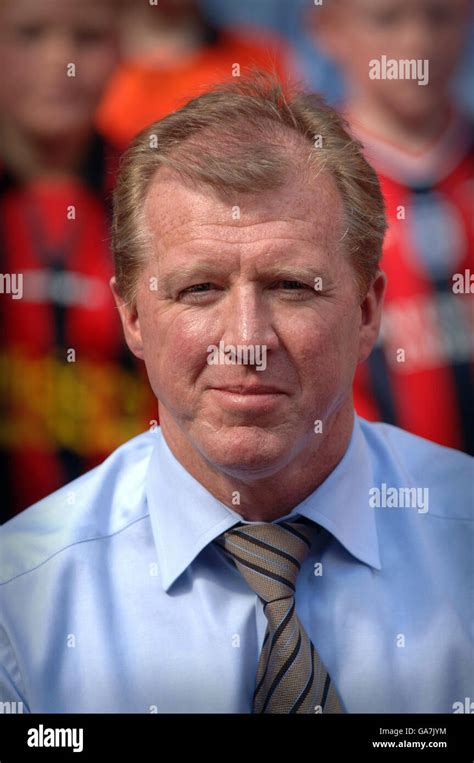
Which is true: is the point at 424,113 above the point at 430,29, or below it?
below

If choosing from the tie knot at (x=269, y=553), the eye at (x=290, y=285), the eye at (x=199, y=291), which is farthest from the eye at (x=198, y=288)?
the tie knot at (x=269, y=553)

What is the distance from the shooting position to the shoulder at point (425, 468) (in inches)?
93.2

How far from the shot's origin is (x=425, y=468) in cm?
242

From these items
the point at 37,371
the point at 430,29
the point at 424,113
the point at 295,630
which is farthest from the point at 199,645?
the point at 430,29

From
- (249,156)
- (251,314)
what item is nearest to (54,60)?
(249,156)

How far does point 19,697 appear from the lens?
2.19 m

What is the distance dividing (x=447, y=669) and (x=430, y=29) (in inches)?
63.1

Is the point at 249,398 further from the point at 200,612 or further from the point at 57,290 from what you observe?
the point at 57,290

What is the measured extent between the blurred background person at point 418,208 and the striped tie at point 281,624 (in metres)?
0.61

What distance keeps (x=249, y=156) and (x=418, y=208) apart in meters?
0.70

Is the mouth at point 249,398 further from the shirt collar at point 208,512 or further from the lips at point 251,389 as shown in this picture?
the shirt collar at point 208,512

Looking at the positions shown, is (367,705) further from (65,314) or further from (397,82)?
(397,82)

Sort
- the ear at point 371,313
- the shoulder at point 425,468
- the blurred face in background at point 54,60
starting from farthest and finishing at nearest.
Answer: the blurred face in background at point 54,60 < the shoulder at point 425,468 < the ear at point 371,313

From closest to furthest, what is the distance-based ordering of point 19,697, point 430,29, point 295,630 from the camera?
point 295,630
point 19,697
point 430,29
